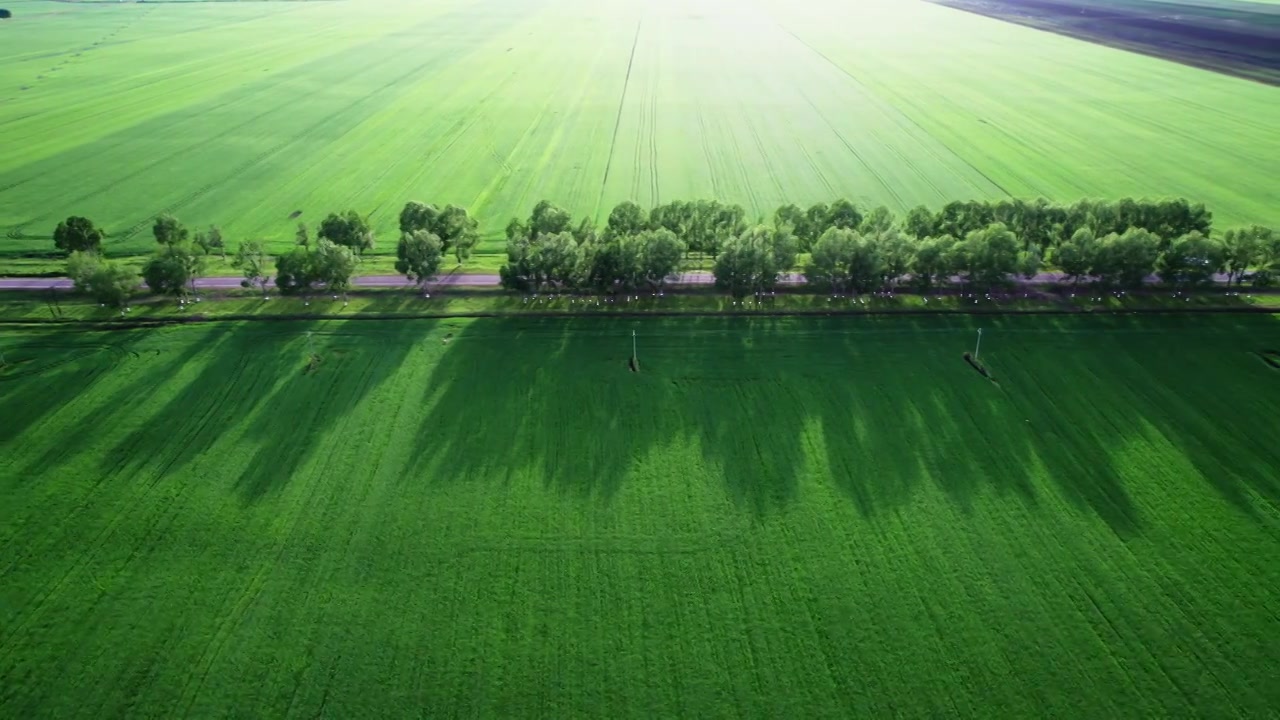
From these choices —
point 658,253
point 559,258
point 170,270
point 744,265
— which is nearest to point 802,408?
point 744,265

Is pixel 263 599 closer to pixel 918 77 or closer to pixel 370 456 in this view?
pixel 370 456

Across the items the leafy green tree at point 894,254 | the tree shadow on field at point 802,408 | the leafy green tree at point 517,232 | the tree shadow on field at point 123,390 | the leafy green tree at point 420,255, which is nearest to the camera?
the tree shadow on field at point 802,408

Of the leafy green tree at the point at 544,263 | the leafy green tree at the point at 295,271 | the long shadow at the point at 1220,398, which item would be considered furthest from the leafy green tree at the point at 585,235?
the long shadow at the point at 1220,398

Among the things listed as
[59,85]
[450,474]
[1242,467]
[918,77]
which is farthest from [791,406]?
[59,85]

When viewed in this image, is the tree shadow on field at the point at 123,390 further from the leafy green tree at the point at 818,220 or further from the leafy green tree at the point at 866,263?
the leafy green tree at the point at 866,263

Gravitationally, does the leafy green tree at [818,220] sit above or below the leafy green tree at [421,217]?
below

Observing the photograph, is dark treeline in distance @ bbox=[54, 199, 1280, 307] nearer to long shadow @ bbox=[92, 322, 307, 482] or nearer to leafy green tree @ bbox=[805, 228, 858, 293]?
leafy green tree @ bbox=[805, 228, 858, 293]

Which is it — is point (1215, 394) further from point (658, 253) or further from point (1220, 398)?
point (658, 253)
